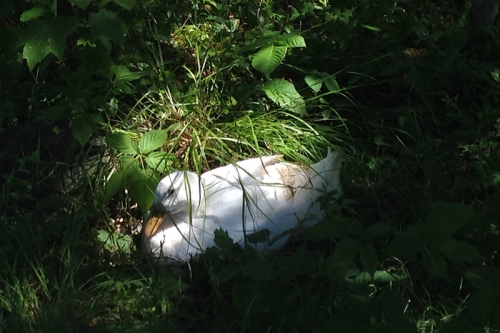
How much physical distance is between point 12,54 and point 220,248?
1507 millimetres

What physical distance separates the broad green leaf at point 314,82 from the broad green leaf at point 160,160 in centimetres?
84

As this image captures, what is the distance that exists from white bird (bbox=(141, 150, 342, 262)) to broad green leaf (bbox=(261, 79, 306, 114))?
0.41 m

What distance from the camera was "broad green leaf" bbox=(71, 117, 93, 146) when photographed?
350 centimetres

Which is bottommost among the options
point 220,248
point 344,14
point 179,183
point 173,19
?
point 220,248

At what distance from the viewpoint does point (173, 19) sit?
460cm

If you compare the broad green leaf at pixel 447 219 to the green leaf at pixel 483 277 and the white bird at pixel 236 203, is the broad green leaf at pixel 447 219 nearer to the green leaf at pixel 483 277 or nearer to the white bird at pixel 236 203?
the green leaf at pixel 483 277

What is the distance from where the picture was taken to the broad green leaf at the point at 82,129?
138 inches

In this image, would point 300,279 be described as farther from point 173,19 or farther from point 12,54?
point 173,19

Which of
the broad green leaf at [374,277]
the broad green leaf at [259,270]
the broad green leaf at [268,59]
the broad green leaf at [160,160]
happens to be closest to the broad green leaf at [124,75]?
the broad green leaf at [160,160]

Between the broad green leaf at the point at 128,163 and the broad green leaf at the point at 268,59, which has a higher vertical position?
the broad green leaf at the point at 268,59

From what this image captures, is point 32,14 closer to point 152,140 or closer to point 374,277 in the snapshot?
point 152,140

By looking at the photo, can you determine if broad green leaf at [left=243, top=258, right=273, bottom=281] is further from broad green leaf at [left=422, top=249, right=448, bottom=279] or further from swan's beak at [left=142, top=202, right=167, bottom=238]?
swan's beak at [left=142, top=202, right=167, bottom=238]

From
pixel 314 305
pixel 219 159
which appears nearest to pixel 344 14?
pixel 219 159

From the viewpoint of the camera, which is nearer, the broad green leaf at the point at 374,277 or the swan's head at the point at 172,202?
the broad green leaf at the point at 374,277
